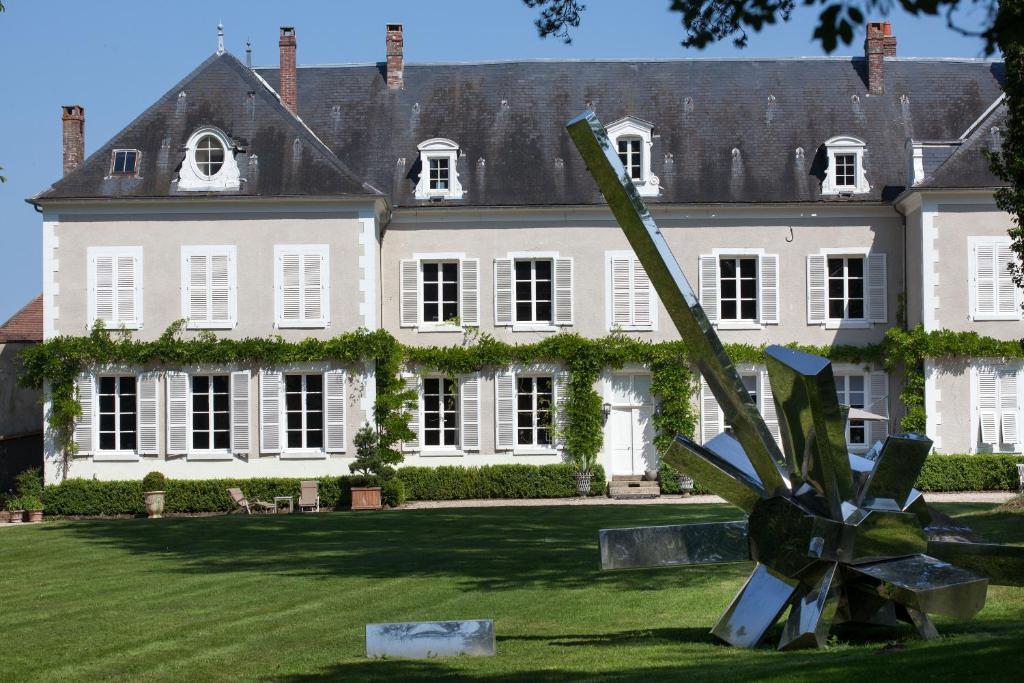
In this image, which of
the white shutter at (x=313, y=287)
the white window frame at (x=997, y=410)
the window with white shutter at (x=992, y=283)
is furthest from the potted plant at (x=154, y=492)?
the window with white shutter at (x=992, y=283)

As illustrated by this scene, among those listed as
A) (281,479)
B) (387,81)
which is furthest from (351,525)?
(387,81)

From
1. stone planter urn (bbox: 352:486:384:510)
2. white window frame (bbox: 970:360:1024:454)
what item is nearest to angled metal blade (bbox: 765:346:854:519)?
stone planter urn (bbox: 352:486:384:510)

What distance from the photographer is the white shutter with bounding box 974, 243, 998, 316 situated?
89.9 feet

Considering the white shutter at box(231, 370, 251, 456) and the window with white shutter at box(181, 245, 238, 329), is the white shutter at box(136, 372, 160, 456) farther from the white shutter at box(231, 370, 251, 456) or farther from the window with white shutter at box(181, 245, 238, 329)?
the white shutter at box(231, 370, 251, 456)

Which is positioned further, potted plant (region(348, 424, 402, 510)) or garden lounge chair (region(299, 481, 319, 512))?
garden lounge chair (region(299, 481, 319, 512))

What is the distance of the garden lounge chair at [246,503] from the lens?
2617 cm

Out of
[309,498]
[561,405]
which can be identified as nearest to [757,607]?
[309,498]

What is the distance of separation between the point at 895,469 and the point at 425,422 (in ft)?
68.1

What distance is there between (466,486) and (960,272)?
35.4ft

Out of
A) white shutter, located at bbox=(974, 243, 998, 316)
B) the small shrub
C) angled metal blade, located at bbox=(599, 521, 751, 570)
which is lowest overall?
the small shrub

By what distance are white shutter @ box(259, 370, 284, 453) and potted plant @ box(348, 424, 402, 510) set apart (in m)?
1.63

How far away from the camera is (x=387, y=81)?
102ft

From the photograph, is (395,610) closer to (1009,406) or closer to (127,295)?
(127,295)

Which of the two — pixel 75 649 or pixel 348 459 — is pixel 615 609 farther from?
pixel 348 459
